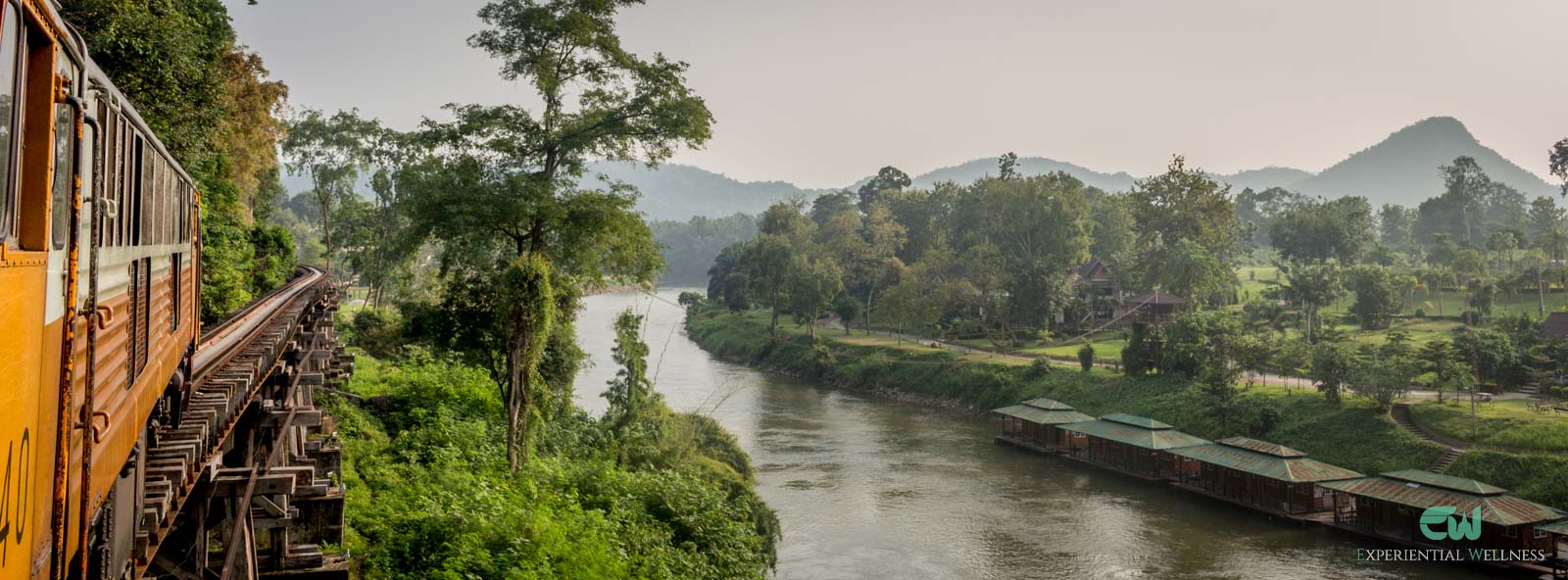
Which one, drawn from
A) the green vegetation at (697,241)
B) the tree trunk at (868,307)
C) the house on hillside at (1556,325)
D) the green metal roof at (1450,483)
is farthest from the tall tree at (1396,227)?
the green metal roof at (1450,483)

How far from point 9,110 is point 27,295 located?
0.63m

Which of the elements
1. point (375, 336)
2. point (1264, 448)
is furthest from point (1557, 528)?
point (375, 336)

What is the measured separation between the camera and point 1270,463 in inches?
1147

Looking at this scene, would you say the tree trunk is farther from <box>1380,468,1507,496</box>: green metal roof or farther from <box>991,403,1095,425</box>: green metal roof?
<box>1380,468,1507,496</box>: green metal roof

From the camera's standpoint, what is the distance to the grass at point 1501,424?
29000mm

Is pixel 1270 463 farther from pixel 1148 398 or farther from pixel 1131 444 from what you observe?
pixel 1148 398

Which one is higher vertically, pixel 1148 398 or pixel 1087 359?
pixel 1087 359

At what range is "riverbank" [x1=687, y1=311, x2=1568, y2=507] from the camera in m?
29.0

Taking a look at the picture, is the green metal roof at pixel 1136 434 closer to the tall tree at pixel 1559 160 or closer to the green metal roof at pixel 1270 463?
the green metal roof at pixel 1270 463

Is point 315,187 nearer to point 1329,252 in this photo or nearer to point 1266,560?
point 1266,560

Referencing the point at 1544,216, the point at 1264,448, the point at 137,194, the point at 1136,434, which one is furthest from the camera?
the point at 1544,216

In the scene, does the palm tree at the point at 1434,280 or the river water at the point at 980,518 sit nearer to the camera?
the river water at the point at 980,518

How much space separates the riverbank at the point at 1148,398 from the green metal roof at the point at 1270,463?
11.6 ft

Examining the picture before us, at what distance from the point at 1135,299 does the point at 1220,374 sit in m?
23.2
